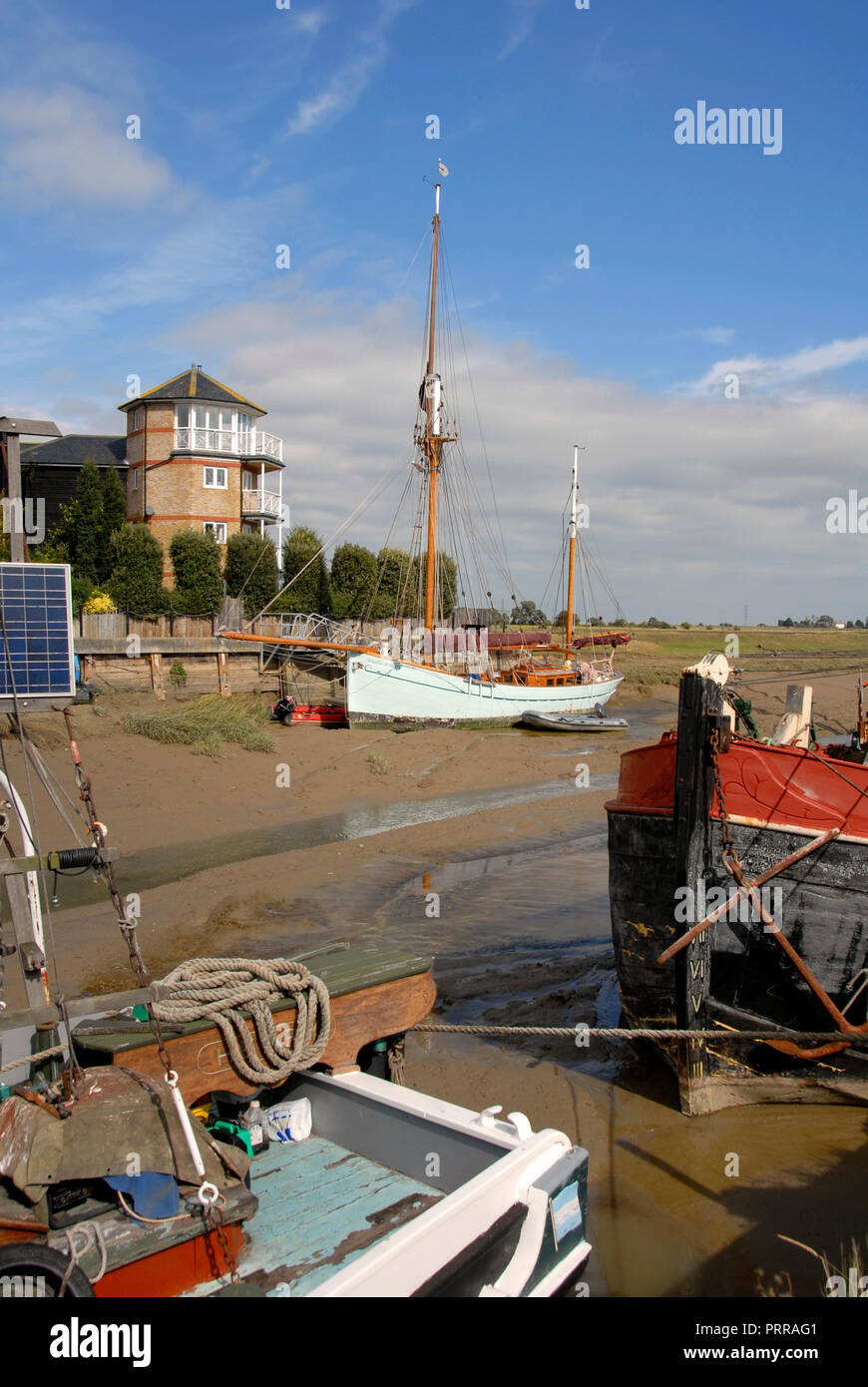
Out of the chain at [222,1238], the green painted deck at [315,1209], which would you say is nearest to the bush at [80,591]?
the green painted deck at [315,1209]

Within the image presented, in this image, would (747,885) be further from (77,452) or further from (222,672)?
(77,452)

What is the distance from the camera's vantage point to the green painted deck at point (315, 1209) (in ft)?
13.1

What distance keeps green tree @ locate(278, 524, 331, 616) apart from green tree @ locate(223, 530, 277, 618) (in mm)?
887

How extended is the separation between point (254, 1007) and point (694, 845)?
3766mm

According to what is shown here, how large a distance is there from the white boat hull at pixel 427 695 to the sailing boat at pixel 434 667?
0.03 m

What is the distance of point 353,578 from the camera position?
40.3m

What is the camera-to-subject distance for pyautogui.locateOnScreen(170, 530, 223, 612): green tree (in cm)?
3478

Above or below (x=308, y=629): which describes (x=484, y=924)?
below

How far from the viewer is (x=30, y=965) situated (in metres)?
4.09

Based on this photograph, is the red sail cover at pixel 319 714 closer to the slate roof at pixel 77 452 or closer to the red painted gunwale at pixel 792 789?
the slate roof at pixel 77 452

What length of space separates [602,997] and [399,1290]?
6719 mm

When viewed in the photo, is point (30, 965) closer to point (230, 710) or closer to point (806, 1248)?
point (806, 1248)

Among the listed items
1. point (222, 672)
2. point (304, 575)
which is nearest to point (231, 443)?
point (304, 575)
